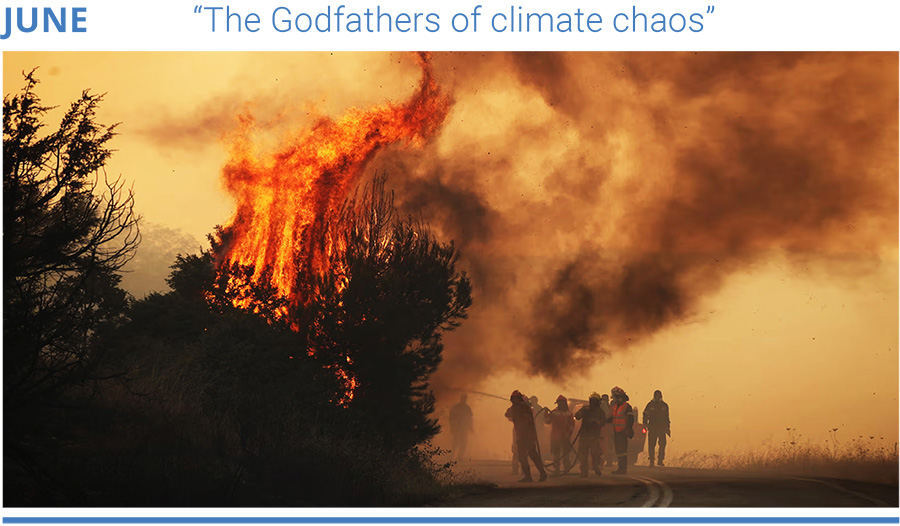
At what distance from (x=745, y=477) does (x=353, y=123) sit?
16.7m

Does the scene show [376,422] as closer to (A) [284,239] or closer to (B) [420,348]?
(B) [420,348]

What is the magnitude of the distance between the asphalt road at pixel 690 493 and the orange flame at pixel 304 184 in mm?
9503

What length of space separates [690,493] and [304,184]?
17734 millimetres

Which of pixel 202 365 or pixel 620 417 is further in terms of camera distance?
pixel 620 417

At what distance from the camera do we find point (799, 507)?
1606cm

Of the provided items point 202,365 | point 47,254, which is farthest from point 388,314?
point 47,254

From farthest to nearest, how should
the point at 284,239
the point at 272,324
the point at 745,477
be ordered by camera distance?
the point at 284,239 < the point at 272,324 < the point at 745,477

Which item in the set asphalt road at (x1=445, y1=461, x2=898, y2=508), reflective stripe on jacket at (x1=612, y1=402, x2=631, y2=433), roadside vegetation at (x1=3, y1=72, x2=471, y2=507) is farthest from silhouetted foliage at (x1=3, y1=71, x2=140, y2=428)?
reflective stripe on jacket at (x1=612, y1=402, x2=631, y2=433)

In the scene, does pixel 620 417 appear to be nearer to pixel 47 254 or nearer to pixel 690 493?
pixel 690 493

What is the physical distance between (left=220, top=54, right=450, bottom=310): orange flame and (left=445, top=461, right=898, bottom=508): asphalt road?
31.2 ft

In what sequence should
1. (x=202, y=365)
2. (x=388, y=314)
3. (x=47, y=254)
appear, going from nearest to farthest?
(x=47, y=254), (x=202, y=365), (x=388, y=314)

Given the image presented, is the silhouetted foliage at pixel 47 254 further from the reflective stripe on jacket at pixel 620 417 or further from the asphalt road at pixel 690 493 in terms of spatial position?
the reflective stripe on jacket at pixel 620 417

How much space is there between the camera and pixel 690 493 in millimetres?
18844
